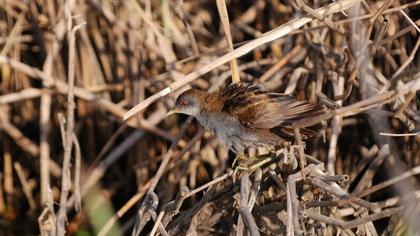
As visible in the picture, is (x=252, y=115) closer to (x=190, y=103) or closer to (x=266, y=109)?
(x=266, y=109)

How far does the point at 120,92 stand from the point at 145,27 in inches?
19.1

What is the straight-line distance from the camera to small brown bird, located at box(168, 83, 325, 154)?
2900 millimetres

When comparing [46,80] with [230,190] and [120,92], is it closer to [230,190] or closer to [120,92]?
[120,92]

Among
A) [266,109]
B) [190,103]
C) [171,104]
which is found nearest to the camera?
[266,109]

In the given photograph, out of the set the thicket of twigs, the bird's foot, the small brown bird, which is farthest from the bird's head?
the bird's foot

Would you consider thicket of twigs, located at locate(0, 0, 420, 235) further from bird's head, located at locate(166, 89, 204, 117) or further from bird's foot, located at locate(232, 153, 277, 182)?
bird's head, located at locate(166, 89, 204, 117)

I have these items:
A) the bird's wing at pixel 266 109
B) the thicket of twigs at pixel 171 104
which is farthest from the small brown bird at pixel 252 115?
the thicket of twigs at pixel 171 104

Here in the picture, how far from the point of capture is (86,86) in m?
4.32

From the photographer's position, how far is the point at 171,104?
13.4ft

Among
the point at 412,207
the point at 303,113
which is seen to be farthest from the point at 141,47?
the point at 412,207

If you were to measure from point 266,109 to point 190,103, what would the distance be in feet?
1.79

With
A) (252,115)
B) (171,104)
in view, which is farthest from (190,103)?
(171,104)

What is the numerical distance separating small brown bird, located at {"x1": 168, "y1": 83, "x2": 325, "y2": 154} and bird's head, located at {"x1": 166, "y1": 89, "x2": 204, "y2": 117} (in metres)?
0.06

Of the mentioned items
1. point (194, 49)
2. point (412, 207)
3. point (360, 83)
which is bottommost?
point (412, 207)
